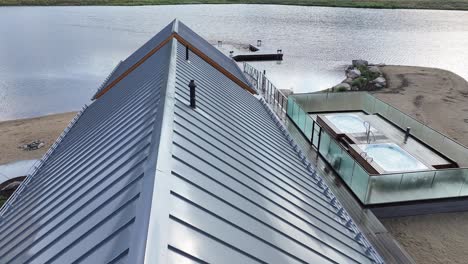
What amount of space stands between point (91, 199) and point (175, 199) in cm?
138

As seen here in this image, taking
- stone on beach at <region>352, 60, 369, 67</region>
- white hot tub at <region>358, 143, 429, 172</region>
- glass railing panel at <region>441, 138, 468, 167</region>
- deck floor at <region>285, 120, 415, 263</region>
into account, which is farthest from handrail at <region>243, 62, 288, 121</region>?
stone on beach at <region>352, 60, 369, 67</region>

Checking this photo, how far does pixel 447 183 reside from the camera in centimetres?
1220

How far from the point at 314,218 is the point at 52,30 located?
163ft

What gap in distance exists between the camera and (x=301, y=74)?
3164 cm

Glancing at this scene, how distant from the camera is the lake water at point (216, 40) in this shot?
28.9 metres

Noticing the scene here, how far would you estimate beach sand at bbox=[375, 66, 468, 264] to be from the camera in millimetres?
10711

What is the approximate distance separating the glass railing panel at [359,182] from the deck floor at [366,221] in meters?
0.23

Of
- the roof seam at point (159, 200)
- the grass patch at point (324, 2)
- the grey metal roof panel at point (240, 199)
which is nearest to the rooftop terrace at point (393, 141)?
the grey metal roof panel at point (240, 199)

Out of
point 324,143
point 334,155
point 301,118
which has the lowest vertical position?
point 334,155

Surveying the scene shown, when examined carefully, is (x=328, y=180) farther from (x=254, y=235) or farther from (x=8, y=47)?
(x=8, y=47)

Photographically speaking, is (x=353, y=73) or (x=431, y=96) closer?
(x=431, y=96)

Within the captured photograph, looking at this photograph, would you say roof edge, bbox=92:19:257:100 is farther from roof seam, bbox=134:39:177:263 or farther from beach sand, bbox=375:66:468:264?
roof seam, bbox=134:39:177:263

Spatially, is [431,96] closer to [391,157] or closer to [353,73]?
[353,73]

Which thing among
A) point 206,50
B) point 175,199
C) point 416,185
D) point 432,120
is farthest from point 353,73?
point 175,199
